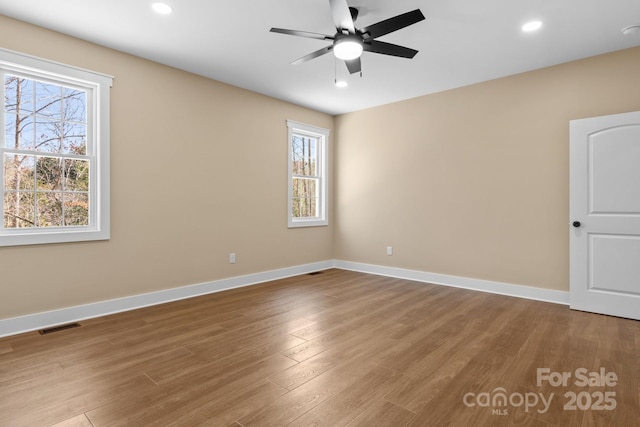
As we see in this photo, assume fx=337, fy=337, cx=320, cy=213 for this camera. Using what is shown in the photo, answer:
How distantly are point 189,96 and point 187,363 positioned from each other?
3116 millimetres

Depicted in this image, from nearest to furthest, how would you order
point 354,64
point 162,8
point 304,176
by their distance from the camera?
point 162,8 < point 354,64 < point 304,176

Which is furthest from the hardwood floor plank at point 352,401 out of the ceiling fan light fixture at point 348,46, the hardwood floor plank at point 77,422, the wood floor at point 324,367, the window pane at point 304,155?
the window pane at point 304,155

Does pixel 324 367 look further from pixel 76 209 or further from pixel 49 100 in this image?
pixel 49 100

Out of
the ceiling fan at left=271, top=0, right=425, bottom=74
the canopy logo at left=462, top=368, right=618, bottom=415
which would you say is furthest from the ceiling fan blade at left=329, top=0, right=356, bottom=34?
the canopy logo at left=462, top=368, right=618, bottom=415

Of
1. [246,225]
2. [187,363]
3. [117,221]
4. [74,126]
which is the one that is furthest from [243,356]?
[74,126]

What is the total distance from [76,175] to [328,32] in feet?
9.41

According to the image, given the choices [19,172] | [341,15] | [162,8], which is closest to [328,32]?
[341,15]

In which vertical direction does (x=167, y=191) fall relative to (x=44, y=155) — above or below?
below

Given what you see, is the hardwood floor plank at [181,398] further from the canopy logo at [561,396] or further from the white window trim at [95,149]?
the white window trim at [95,149]

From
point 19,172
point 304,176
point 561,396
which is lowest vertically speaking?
point 561,396

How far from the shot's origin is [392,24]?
8.10ft

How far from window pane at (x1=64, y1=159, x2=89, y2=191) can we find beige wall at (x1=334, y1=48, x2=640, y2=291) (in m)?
3.88

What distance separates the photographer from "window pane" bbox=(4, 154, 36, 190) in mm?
3018

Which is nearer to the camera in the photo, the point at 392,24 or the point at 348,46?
the point at 392,24
